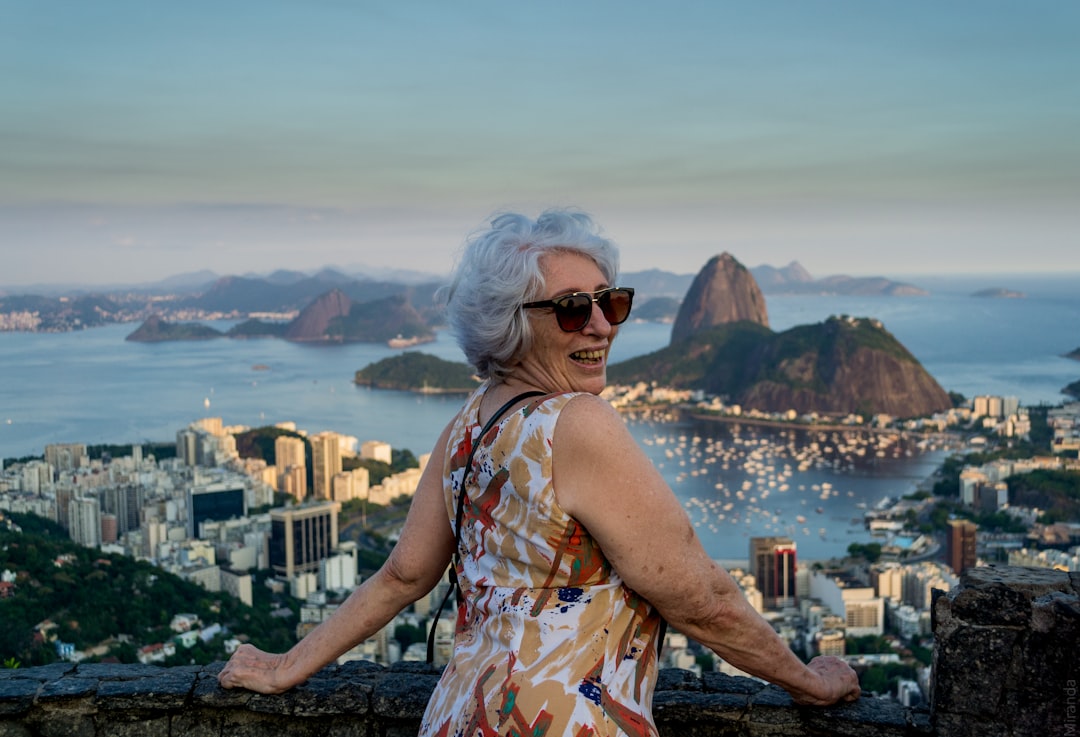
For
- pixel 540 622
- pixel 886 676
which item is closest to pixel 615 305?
pixel 540 622

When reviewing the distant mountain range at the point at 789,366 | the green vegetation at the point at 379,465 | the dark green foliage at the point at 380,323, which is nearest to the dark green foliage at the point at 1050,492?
the green vegetation at the point at 379,465

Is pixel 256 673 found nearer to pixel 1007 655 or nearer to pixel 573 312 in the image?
pixel 573 312

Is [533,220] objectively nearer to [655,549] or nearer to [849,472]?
[655,549]

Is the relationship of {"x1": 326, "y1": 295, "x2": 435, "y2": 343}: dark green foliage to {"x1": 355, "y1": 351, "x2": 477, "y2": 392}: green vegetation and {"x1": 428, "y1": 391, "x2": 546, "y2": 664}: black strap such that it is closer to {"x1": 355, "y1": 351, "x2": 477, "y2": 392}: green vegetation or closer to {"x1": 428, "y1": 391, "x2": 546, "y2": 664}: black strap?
{"x1": 355, "y1": 351, "x2": 477, "y2": 392}: green vegetation

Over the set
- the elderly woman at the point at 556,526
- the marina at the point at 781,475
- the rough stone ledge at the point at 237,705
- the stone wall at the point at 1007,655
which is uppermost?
the elderly woman at the point at 556,526

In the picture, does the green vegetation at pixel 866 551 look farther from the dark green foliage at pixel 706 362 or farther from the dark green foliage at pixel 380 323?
the dark green foliage at pixel 380 323

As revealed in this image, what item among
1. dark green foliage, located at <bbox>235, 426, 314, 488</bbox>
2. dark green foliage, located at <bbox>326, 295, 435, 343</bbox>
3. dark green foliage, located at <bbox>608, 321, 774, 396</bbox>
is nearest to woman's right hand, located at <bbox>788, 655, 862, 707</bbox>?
dark green foliage, located at <bbox>235, 426, 314, 488</bbox>
